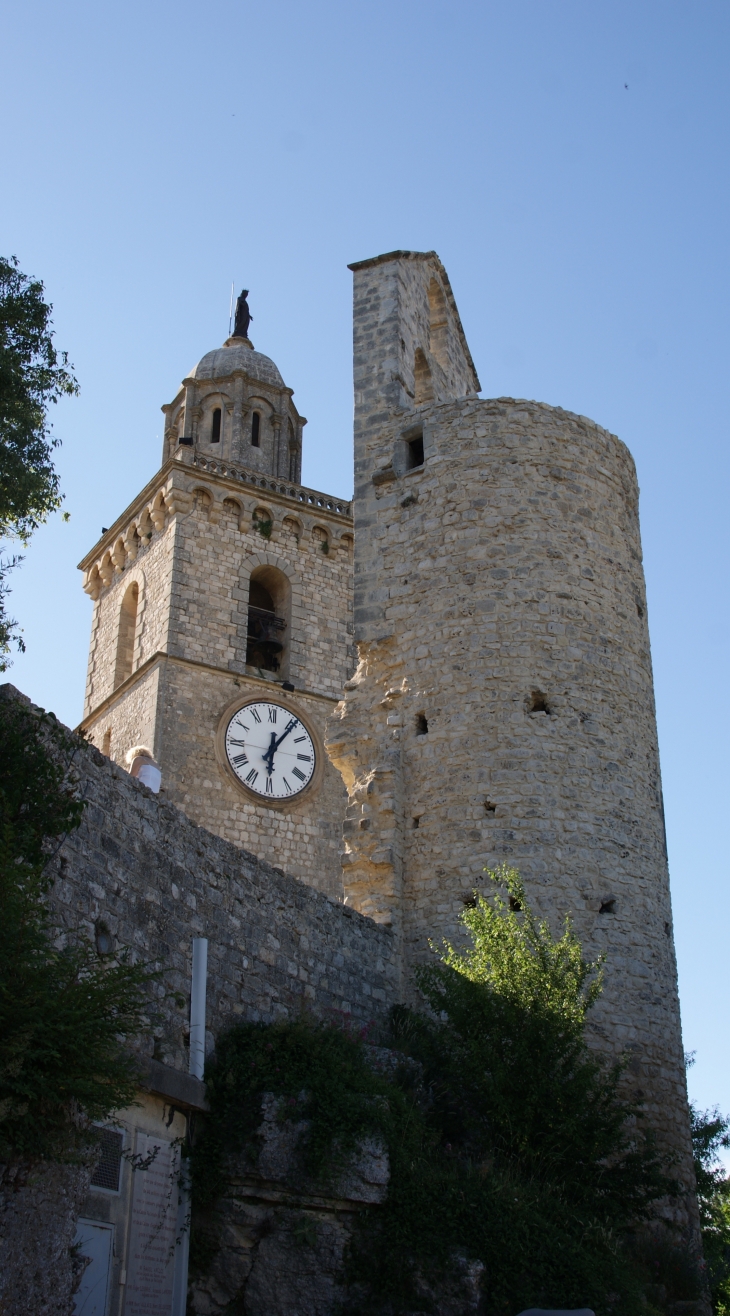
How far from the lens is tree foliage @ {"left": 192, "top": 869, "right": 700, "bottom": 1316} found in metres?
7.66

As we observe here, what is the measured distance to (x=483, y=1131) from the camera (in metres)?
9.05

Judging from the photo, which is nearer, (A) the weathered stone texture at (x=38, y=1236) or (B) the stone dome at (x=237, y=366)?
(A) the weathered stone texture at (x=38, y=1236)

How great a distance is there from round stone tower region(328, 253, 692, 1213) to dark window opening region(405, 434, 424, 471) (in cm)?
2

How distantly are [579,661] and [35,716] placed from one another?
20.3 feet

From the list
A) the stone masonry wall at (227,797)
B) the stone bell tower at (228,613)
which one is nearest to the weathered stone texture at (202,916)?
the stone masonry wall at (227,797)

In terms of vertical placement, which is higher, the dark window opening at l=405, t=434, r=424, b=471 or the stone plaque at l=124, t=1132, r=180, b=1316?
the dark window opening at l=405, t=434, r=424, b=471

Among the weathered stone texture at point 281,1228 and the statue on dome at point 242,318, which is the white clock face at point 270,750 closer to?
the statue on dome at point 242,318

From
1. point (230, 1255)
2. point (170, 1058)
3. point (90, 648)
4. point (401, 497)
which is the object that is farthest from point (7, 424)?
point (90, 648)

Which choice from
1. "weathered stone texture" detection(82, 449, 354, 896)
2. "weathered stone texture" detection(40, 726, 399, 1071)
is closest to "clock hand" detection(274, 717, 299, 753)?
"weathered stone texture" detection(82, 449, 354, 896)

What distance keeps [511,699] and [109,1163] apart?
19.6 ft

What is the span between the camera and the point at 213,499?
24.0 m

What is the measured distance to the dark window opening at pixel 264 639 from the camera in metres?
23.8

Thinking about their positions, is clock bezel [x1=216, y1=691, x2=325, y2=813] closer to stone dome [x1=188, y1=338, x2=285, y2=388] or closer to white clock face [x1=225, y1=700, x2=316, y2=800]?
white clock face [x1=225, y1=700, x2=316, y2=800]

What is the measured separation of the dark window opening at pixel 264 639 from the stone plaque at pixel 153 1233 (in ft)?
53.5
